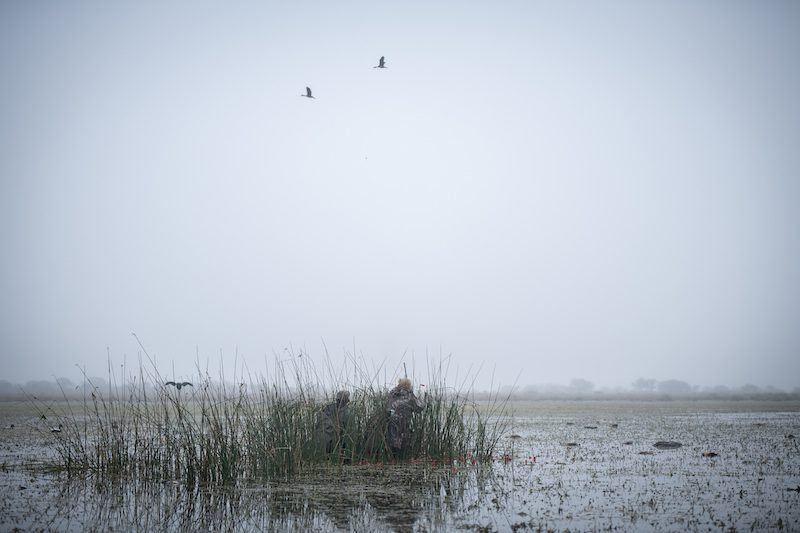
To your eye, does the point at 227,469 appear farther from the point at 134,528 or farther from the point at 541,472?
the point at 541,472

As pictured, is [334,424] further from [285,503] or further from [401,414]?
[285,503]

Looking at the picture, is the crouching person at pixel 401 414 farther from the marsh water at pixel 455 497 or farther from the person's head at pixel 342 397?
the person's head at pixel 342 397

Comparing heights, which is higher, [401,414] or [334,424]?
[401,414]

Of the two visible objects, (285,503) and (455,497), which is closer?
(285,503)

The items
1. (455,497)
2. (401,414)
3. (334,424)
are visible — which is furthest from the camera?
(401,414)

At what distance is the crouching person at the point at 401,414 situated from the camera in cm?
1068

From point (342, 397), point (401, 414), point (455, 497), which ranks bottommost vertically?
point (455, 497)

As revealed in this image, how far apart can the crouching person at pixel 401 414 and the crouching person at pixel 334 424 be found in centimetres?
75

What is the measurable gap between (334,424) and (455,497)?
298cm

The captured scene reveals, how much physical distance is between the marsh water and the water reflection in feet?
0.05

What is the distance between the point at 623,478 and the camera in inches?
380

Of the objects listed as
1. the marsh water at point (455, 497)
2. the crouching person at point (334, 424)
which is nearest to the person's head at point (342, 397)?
the crouching person at point (334, 424)

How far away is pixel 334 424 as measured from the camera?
414 inches

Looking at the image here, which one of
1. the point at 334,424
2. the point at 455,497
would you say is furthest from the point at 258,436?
the point at 455,497
